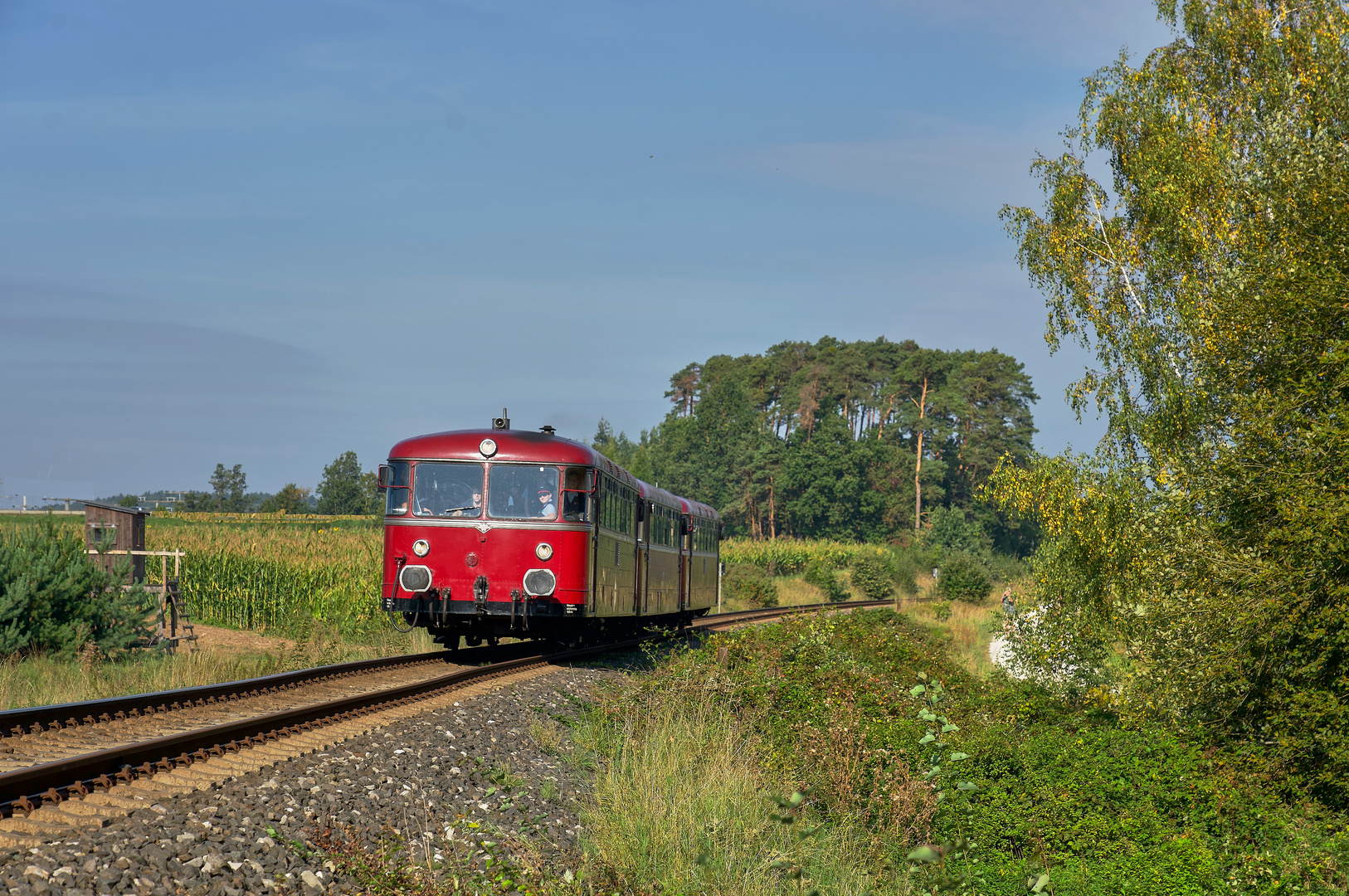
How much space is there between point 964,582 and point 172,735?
143ft

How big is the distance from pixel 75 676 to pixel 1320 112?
1832 cm

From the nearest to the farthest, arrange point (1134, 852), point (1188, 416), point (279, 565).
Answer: point (1134, 852) < point (1188, 416) < point (279, 565)

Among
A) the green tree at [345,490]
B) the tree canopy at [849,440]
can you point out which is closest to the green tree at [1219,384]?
the tree canopy at [849,440]

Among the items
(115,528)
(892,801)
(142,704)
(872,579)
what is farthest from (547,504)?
(872,579)

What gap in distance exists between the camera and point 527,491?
1473 cm

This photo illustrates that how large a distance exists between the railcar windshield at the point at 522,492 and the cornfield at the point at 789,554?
3729 cm

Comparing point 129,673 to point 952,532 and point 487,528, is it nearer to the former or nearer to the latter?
point 487,528

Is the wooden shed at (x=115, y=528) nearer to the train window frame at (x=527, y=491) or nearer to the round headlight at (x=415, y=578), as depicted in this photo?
the round headlight at (x=415, y=578)

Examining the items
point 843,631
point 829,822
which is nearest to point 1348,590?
point 829,822

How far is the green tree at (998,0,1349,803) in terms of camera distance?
36.3 ft

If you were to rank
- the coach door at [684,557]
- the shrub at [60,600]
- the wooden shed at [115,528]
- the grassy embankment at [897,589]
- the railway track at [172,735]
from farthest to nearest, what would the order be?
the grassy embankment at [897,589] → the coach door at [684,557] → the wooden shed at [115,528] → the shrub at [60,600] → the railway track at [172,735]

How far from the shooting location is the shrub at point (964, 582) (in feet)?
157

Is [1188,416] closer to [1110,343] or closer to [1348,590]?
[1110,343]

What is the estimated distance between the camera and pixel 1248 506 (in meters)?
12.3
